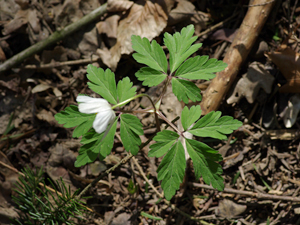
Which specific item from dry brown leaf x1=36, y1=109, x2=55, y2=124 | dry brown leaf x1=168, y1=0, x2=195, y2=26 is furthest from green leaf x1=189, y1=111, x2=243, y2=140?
dry brown leaf x1=36, y1=109, x2=55, y2=124

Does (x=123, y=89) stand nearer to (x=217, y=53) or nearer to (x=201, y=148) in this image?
(x=201, y=148)

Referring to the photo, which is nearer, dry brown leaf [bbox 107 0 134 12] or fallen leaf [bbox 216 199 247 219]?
fallen leaf [bbox 216 199 247 219]

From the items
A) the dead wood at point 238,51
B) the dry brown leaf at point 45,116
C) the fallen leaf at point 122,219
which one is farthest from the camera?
the dry brown leaf at point 45,116

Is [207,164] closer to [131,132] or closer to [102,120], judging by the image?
[131,132]

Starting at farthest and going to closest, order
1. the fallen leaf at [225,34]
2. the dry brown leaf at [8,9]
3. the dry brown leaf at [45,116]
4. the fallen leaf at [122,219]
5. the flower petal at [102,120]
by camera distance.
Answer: the dry brown leaf at [8,9] < the dry brown leaf at [45,116] < the fallen leaf at [225,34] < the fallen leaf at [122,219] < the flower petal at [102,120]

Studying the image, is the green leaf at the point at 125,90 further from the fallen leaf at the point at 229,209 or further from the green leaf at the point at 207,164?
the fallen leaf at the point at 229,209

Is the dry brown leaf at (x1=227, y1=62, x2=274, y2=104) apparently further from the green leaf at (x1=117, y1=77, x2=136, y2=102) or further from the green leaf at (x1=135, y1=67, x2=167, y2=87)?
the green leaf at (x1=117, y1=77, x2=136, y2=102)

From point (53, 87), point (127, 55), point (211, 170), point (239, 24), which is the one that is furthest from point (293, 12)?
point (53, 87)

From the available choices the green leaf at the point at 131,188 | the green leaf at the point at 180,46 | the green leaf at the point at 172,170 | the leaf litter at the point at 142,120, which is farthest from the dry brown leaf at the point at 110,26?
the green leaf at the point at 172,170
